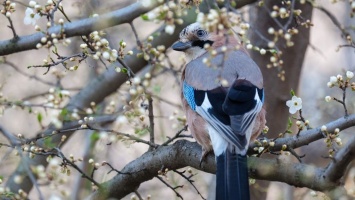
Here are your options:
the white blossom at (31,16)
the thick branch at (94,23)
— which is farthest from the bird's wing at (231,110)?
the white blossom at (31,16)

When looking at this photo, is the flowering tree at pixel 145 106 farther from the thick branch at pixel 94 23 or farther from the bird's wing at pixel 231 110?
the bird's wing at pixel 231 110

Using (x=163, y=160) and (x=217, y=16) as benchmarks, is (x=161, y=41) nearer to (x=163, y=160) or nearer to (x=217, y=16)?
(x=163, y=160)

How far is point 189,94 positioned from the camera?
4.49 meters

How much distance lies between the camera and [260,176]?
11.9ft

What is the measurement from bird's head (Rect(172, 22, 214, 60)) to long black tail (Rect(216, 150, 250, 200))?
134 cm

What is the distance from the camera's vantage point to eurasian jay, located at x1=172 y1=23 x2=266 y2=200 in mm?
3721

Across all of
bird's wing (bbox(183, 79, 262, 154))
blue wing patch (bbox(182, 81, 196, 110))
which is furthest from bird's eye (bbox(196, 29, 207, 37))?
bird's wing (bbox(183, 79, 262, 154))

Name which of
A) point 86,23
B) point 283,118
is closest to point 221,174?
point 86,23

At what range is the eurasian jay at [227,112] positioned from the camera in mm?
3721

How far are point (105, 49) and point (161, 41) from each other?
81.0 inches

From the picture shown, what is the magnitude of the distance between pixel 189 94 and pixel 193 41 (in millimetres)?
636

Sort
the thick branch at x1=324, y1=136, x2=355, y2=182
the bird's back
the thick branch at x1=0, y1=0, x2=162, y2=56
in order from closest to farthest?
the thick branch at x1=324, y1=136, x2=355, y2=182 < the thick branch at x1=0, y1=0, x2=162, y2=56 < the bird's back

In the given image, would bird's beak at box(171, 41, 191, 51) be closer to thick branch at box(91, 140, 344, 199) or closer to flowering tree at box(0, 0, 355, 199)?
flowering tree at box(0, 0, 355, 199)

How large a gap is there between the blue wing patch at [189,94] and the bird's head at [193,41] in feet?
1.44
